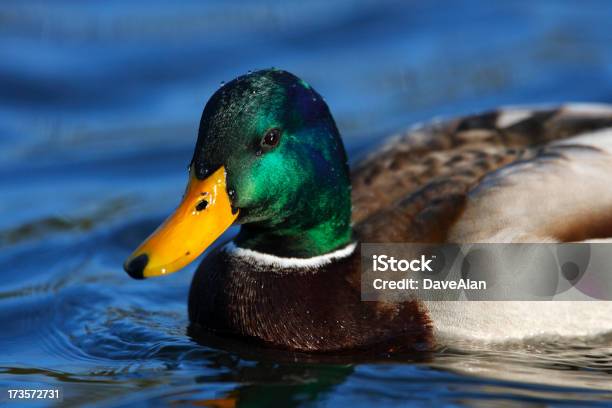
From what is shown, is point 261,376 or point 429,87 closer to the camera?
point 261,376

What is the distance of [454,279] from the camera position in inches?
225

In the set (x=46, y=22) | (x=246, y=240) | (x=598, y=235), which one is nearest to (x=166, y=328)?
(x=246, y=240)

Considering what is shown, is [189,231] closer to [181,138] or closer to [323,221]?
[323,221]

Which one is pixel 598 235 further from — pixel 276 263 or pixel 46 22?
pixel 46 22

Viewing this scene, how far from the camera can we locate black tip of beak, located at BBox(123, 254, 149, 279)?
5.06 meters

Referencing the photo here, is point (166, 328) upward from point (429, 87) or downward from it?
downward

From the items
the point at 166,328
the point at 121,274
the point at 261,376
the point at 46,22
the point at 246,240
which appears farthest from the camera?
the point at 46,22

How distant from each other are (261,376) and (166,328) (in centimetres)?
97

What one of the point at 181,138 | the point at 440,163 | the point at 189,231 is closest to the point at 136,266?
the point at 189,231

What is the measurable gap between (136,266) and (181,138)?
4.58 m

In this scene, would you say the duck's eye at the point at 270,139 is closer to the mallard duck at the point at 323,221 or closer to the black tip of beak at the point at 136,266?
the mallard duck at the point at 323,221

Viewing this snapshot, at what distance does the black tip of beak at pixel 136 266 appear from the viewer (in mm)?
5062

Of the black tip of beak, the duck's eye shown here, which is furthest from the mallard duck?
the black tip of beak

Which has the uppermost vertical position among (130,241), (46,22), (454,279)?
(46,22)
